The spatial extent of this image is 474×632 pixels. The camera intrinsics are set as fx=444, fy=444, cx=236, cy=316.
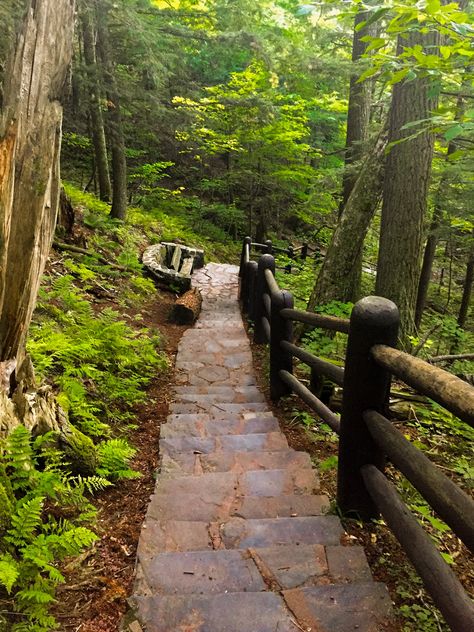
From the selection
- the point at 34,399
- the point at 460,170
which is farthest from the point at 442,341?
the point at 34,399

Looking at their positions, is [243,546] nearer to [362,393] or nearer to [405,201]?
[362,393]

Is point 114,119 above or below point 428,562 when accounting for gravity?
above

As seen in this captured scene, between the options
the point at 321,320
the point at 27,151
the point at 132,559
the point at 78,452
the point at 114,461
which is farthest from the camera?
the point at 321,320

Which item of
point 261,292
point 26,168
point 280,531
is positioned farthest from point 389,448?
point 261,292

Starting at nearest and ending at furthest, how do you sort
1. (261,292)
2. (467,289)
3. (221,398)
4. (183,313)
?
1. (221,398)
2. (261,292)
3. (183,313)
4. (467,289)

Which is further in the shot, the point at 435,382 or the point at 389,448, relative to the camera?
the point at 389,448

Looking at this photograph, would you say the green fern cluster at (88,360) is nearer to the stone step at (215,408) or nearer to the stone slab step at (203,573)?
the stone step at (215,408)

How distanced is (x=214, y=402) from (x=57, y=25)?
3.79 m

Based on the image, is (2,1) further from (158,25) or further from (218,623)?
(218,623)

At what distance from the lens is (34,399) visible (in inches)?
109

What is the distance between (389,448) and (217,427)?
8.02 ft

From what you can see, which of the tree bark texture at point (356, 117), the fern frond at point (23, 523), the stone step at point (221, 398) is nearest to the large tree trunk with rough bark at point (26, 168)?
the fern frond at point (23, 523)

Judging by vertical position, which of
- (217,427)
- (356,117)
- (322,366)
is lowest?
(217,427)

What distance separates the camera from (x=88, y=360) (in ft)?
16.3
